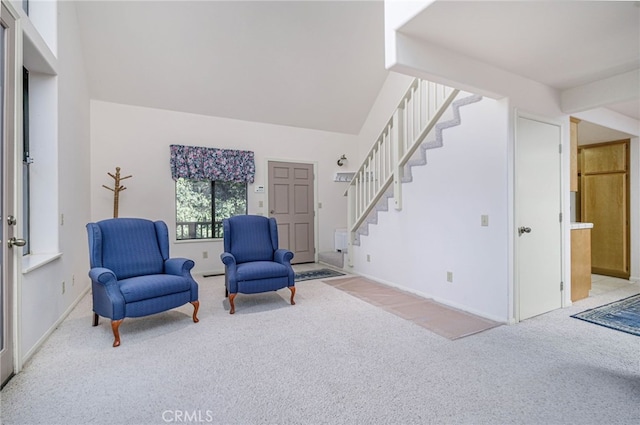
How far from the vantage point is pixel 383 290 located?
416cm

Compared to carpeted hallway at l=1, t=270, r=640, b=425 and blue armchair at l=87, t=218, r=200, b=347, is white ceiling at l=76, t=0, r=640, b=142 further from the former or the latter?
blue armchair at l=87, t=218, r=200, b=347

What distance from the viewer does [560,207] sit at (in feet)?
11.3

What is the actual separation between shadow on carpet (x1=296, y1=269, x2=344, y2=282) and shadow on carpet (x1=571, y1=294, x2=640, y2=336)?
312cm

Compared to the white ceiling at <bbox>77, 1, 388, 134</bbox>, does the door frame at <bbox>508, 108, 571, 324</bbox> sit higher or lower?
lower

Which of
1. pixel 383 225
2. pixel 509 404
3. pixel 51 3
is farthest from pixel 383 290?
pixel 51 3

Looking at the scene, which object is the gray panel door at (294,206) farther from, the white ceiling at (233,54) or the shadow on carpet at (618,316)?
the shadow on carpet at (618,316)

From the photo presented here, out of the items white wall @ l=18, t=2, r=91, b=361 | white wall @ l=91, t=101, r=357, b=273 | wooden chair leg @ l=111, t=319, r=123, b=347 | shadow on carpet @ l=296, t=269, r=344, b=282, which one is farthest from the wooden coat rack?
shadow on carpet @ l=296, t=269, r=344, b=282

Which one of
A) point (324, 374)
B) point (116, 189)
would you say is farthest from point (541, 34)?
point (116, 189)

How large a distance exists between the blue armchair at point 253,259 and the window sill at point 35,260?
146 cm

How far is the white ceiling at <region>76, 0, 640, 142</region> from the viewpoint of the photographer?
2.11 m

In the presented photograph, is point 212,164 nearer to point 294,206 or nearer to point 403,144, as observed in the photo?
point 294,206

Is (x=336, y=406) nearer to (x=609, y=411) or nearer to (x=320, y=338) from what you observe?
(x=320, y=338)

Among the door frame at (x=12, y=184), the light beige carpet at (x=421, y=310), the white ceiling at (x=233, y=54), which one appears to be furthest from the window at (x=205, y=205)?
the door frame at (x=12, y=184)

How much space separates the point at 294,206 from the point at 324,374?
437cm
